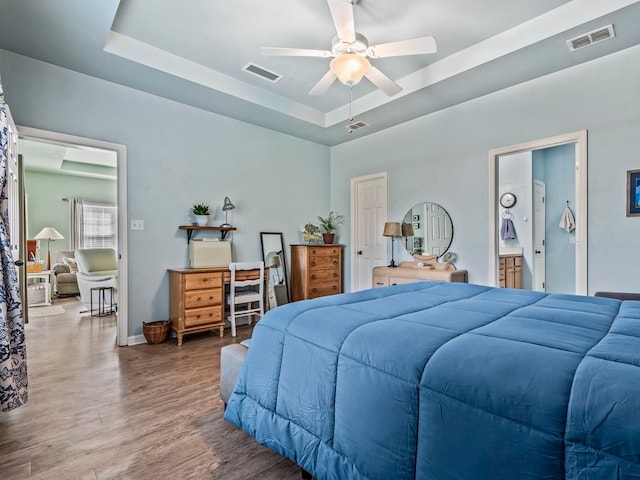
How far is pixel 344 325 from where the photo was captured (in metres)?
1.43

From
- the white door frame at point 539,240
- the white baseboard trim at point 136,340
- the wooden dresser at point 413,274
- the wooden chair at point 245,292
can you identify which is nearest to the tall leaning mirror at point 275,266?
the wooden chair at point 245,292

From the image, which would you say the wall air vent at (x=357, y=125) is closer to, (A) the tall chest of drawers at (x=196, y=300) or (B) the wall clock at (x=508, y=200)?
(B) the wall clock at (x=508, y=200)

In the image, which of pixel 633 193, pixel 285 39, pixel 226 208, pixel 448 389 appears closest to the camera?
pixel 448 389

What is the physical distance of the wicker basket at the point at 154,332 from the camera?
11.7 ft

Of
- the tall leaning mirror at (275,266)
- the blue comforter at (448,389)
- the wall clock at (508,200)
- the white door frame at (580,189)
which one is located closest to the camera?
the blue comforter at (448,389)

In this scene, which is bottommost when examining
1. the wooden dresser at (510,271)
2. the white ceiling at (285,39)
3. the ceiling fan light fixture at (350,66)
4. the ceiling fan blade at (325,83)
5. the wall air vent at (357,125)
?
the wooden dresser at (510,271)

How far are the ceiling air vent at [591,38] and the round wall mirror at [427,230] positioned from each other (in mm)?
1974

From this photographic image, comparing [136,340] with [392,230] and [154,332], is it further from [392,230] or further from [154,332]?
[392,230]

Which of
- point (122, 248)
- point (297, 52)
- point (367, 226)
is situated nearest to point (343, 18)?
point (297, 52)

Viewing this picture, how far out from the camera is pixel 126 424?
2.00m

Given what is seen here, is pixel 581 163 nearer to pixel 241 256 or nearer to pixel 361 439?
pixel 361 439

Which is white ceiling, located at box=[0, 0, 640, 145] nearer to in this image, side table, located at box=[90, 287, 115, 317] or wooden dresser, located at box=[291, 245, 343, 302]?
wooden dresser, located at box=[291, 245, 343, 302]

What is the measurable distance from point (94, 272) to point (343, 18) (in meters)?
5.76

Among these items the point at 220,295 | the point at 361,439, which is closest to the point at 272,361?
the point at 361,439
